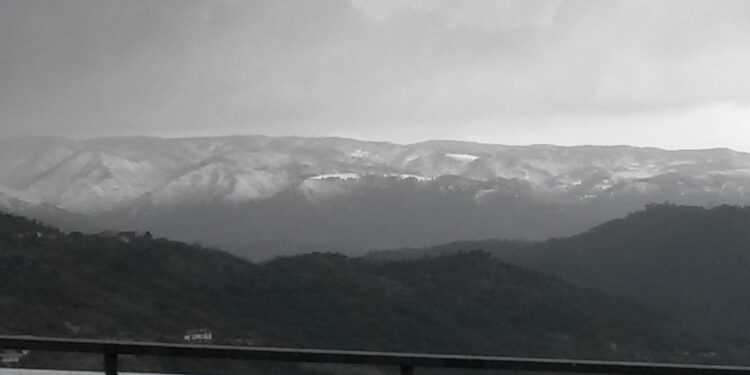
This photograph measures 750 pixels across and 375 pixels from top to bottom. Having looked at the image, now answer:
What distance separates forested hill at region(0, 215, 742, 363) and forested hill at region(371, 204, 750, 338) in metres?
0.70

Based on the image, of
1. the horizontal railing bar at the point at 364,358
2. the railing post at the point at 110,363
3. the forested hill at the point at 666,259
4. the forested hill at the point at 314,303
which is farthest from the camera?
the forested hill at the point at 666,259

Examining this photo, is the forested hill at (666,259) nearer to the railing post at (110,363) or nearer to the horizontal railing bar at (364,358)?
the horizontal railing bar at (364,358)

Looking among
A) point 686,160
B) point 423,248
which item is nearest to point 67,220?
point 423,248

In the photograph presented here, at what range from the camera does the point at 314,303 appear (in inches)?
1116

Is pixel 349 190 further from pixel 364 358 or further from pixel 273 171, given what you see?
pixel 364 358

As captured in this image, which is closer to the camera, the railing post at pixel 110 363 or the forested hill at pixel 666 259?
the railing post at pixel 110 363

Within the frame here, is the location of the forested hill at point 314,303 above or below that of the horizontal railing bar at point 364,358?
below

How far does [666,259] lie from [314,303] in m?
10.6

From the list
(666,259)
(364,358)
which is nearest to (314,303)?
(666,259)

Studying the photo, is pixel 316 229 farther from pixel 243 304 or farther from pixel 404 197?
pixel 243 304

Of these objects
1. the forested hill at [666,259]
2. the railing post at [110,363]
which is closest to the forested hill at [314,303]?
the forested hill at [666,259]

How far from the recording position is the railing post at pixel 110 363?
854 cm

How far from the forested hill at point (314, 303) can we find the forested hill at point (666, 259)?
70 cm

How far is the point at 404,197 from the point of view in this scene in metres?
45.4
